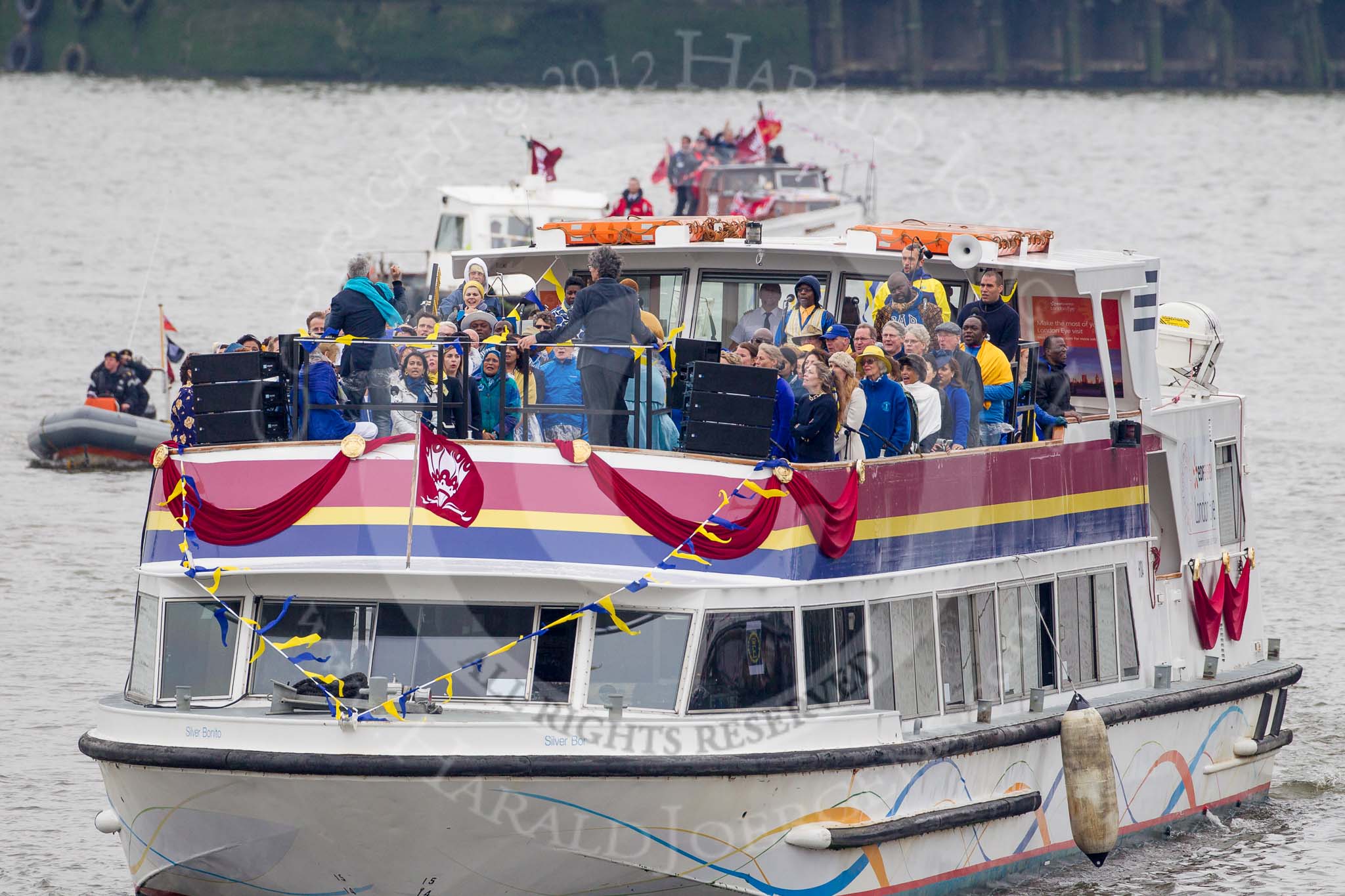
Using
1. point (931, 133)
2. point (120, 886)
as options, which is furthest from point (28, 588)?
point (931, 133)

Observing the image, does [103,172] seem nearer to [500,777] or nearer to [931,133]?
[931,133]

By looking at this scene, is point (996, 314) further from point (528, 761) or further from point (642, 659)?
point (528, 761)

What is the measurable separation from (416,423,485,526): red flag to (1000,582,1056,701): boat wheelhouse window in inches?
162

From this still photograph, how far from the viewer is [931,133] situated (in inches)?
3337

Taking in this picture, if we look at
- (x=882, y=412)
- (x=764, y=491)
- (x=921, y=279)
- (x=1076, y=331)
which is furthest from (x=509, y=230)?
(x=764, y=491)

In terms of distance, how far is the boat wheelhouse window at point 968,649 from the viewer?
14.9 meters

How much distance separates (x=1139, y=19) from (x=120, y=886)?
90.5 m

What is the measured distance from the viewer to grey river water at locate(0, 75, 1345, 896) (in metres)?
19.5

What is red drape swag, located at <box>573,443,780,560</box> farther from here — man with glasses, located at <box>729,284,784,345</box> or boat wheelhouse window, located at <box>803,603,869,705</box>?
man with glasses, located at <box>729,284,784,345</box>

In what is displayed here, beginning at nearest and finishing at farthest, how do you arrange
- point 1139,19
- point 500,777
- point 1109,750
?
point 500,777 → point 1109,750 → point 1139,19

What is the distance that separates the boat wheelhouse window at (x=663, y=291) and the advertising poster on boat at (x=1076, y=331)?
2.93 meters

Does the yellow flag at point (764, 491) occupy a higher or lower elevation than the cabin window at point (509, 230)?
lower

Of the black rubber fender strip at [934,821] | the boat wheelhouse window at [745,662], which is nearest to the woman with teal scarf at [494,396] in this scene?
the boat wheelhouse window at [745,662]

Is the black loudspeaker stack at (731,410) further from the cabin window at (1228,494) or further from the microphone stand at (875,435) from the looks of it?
the cabin window at (1228,494)
